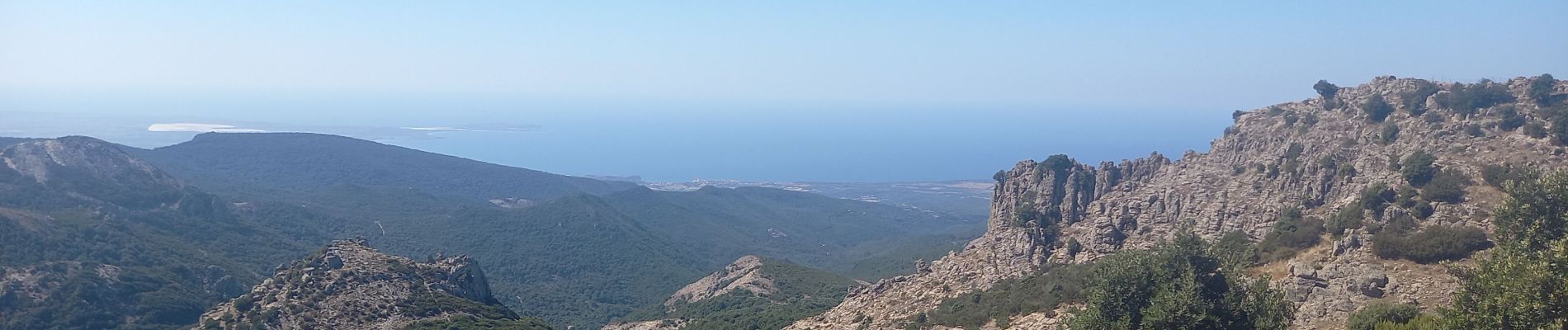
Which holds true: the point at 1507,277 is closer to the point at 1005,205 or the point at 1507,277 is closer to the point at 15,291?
the point at 1005,205

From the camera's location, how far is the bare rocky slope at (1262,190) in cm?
2933

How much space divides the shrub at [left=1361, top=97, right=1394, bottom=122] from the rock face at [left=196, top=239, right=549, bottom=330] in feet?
139

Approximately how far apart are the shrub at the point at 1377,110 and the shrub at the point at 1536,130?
5937 mm

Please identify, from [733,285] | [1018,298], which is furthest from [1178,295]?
[733,285]

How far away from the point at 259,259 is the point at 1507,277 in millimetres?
85282

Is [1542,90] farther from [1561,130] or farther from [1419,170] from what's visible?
[1419,170]

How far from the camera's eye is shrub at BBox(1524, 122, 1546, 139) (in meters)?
33.5

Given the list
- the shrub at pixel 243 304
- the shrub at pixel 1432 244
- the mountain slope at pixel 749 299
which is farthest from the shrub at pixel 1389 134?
the shrub at pixel 243 304

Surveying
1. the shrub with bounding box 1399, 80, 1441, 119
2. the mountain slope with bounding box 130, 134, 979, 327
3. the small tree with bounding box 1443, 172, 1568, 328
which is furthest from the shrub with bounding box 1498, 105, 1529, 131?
the mountain slope with bounding box 130, 134, 979, 327

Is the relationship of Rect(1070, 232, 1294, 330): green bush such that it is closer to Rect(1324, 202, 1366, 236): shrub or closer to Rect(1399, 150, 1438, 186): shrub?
Rect(1324, 202, 1366, 236): shrub

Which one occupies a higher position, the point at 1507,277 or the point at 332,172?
the point at 1507,277

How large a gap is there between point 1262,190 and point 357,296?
42043mm

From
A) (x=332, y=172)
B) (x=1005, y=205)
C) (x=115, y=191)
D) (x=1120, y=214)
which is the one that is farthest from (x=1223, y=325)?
(x=332, y=172)

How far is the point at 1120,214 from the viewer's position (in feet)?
122
